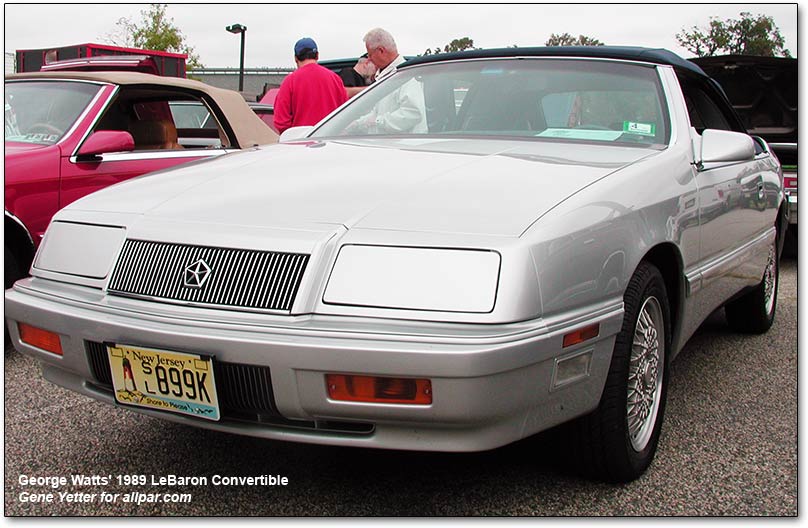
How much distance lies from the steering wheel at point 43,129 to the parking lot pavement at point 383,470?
5.15 ft

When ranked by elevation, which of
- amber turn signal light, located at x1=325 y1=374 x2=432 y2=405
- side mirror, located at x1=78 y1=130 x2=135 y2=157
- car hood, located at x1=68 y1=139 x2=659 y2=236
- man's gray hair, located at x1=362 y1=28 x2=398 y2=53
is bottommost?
amber turn signal light, located at x1=325 y1=374 x2=432 y2=405

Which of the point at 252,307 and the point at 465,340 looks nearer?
the point at 465,340

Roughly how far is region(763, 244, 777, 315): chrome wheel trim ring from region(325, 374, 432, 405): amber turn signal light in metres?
3.06

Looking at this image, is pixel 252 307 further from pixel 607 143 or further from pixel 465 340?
pixel 607 143

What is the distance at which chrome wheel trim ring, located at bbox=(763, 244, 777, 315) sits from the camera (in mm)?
4590

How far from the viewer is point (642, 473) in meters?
2.68

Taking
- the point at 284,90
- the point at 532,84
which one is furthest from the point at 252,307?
the point at 284,90

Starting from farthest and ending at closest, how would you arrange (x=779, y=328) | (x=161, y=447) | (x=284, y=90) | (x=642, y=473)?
(x=284, y=90), (x=779, y=328), (x=161, y=447), (x=642, y=473)

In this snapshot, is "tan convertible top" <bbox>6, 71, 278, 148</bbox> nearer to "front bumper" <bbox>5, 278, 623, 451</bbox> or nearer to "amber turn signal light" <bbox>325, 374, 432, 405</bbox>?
"front bumper" <bbox>5, 278, 623, 451</bbox>

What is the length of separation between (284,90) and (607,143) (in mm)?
3500

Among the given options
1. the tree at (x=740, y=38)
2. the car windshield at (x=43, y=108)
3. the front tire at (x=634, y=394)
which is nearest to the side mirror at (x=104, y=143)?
the car windshield at (x=43, y=108)

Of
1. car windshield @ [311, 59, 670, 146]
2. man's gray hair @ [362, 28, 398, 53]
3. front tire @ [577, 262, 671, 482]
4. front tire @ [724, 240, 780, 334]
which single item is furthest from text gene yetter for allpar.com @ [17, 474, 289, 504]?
man's gray hair @ [362, 28, 398, 53]

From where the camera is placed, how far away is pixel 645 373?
8.93 ft

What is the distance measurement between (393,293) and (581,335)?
51 cm
